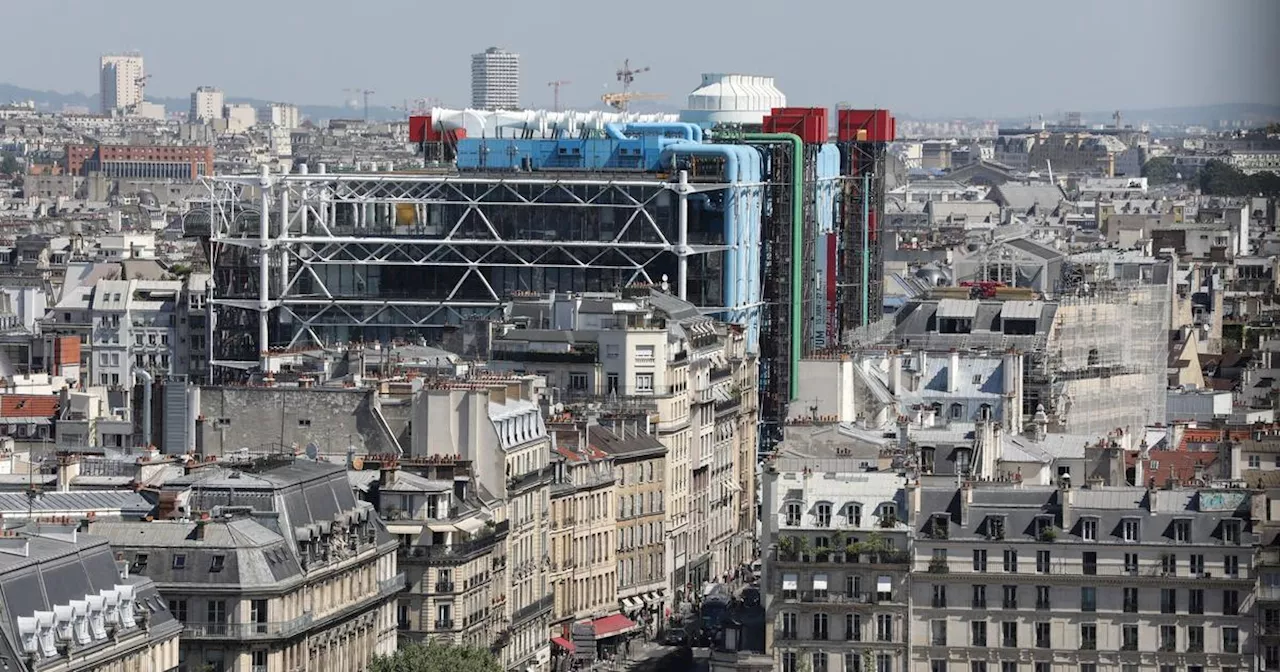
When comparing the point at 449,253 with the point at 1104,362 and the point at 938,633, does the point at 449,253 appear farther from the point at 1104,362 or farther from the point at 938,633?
the point at 938,633

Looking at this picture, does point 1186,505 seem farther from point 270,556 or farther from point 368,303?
point 368,303

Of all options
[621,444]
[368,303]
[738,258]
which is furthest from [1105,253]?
[621,444]

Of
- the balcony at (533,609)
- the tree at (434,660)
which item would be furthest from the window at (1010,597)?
the balcony at (533,609)

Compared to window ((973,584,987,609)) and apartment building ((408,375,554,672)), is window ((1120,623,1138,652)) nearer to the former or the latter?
window ((973,584,987,609))

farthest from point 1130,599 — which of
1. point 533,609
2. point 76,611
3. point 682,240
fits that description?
point 682,240

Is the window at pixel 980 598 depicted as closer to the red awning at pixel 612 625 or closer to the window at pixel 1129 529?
the window at pixel 1129 529

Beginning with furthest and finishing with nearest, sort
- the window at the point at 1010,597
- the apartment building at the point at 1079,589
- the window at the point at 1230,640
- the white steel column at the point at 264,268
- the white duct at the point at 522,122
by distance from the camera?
the white duct at the point at 522,122
the white steel column at the point at 264,268
the window at the point at 1010,597
the apartment building at the point at 1079,589
the window at the point at 1230,640

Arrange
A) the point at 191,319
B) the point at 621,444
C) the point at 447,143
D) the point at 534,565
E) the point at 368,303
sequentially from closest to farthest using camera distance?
the point at 534,565 < the point at 621,444 < the point at 368,303 < the point at 191,319 < the point at 447,143
